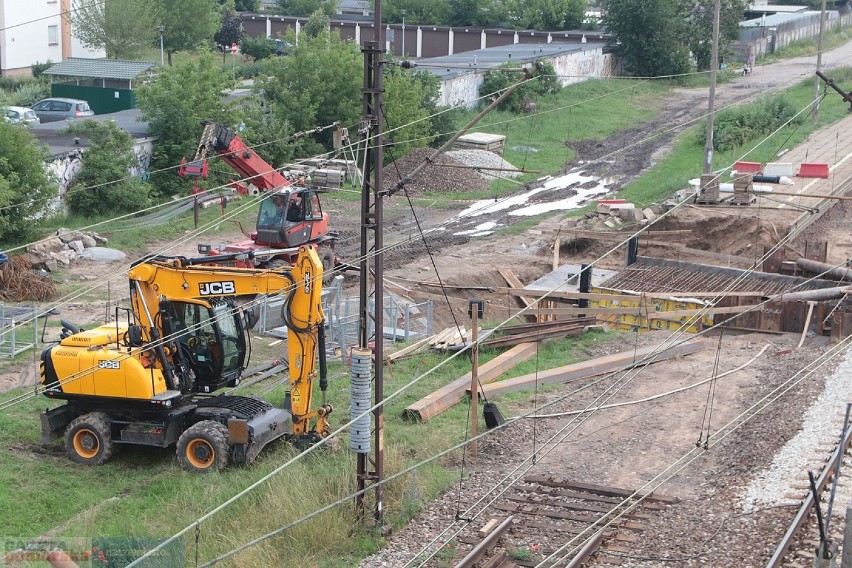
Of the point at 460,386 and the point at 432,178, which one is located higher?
the point at 432,178

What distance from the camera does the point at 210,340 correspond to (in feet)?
64.0

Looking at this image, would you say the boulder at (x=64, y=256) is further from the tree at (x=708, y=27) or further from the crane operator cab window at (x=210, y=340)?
the tree at (x=708, y=27)

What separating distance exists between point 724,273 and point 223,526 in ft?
63.3

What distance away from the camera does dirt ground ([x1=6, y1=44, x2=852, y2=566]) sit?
723 inches

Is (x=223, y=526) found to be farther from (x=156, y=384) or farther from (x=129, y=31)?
(x=129, y=31)

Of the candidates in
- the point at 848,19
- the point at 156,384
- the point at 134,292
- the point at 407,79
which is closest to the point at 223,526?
the point at 156,384

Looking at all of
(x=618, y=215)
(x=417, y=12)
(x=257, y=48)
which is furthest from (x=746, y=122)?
(x=417, y=12)

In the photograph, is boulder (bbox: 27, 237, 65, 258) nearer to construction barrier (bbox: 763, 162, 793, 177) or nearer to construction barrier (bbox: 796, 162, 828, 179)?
construction barrier (bbox: 763, 162, 793, 177)

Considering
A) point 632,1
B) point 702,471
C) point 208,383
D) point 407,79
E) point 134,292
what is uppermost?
point 632,1

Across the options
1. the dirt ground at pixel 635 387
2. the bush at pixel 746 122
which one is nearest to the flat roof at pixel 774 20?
the bush at pixel 746 122

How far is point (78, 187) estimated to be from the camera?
120 feet

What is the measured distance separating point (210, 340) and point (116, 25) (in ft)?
168

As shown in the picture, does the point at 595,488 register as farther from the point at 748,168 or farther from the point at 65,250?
the point at 748,168

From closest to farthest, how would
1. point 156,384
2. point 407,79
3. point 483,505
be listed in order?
point 483,505, point 156,384, point 407,79
